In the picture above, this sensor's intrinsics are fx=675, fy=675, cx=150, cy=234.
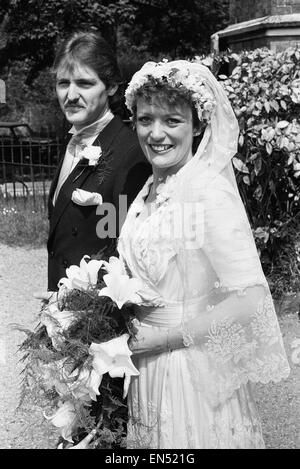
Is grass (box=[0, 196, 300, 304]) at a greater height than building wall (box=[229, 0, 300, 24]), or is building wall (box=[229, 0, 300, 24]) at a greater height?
building wall (box=[229, 0, 300, 24])

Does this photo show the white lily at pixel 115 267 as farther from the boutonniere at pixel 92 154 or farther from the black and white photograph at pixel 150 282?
the boutonniere at pixel 92 154

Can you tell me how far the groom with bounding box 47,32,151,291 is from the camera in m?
2.73

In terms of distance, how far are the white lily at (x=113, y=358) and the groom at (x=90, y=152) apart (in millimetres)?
655

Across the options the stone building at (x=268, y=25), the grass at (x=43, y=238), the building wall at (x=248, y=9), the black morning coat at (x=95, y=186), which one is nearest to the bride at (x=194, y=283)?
the black morning coat at (x=95, y=186)

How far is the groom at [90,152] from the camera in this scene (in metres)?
2.73

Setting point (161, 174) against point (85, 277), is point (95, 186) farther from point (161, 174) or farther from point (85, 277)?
point (85, 277)

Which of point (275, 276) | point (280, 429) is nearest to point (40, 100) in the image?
point (275, 276)

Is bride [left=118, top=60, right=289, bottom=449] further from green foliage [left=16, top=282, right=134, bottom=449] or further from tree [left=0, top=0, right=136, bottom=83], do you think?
tree [left=0, top=0, right=136, bottom=83]

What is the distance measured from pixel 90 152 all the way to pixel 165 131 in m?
0.62

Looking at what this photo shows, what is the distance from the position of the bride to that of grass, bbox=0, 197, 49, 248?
6.43m

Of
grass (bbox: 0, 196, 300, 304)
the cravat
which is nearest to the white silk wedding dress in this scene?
the cravat

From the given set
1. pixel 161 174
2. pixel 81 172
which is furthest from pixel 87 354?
pixel 81 172

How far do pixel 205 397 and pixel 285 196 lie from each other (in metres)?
3.70
